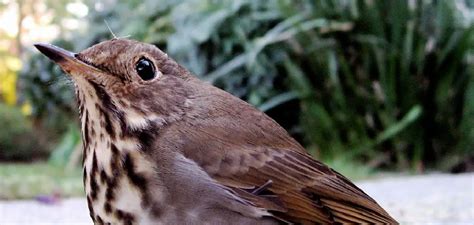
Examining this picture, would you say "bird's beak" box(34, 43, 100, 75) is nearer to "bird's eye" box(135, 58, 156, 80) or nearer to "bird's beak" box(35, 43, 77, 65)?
"bird's beak" box(35, 43, 77, 65)

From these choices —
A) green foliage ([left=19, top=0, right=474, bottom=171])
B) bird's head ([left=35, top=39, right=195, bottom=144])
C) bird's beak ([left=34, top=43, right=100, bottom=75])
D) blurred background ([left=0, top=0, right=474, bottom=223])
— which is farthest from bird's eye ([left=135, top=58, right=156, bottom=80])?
green foliage ([left=19, top=0, right=474, bottom=171])

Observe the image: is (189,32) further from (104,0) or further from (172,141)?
(172,141)

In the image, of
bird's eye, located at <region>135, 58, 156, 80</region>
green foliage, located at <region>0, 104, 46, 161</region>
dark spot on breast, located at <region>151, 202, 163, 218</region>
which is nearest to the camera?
dark spot on breast, located at <region>151, 202, 163, 218</region>

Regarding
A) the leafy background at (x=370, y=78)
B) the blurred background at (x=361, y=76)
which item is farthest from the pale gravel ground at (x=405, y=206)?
the leafy background at (x=370, y=78)

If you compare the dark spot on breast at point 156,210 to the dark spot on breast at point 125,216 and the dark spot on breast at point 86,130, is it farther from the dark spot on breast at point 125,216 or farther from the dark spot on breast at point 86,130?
the dark spot on breast at point 86,130

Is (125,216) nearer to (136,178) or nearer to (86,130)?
(136,178)

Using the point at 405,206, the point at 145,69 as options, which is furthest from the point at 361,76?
the point at 145,69
